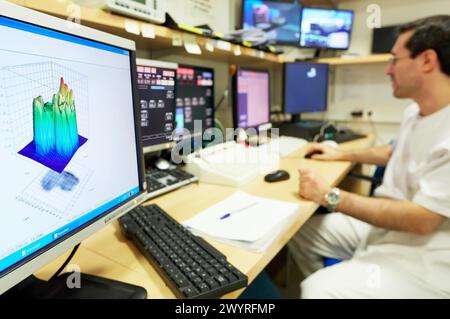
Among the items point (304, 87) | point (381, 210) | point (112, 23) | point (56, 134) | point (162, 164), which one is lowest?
point (381, 210)

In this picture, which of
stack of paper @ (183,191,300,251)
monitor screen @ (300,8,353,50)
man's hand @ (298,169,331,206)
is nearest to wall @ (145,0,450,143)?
monitor screen @ (300,8,353,50)

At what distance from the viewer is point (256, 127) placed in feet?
5.27

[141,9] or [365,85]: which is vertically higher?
[141,9]

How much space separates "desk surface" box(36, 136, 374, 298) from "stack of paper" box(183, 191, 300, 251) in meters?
0.02

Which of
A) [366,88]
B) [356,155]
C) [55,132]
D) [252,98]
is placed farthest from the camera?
[366,88]

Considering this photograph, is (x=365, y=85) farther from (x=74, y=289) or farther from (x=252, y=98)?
(x=74, y=289)

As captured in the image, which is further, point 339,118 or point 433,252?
point 339,118

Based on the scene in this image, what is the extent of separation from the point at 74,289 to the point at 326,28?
7.81ft

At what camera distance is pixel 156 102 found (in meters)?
1.00

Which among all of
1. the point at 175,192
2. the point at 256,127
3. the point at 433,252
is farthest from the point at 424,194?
the point at 256,127

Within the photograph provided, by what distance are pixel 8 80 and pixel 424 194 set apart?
3.37 feet

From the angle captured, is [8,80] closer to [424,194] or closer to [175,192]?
[175,192]

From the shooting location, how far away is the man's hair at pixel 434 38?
1011mm

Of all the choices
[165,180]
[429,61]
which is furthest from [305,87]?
[165,180]
